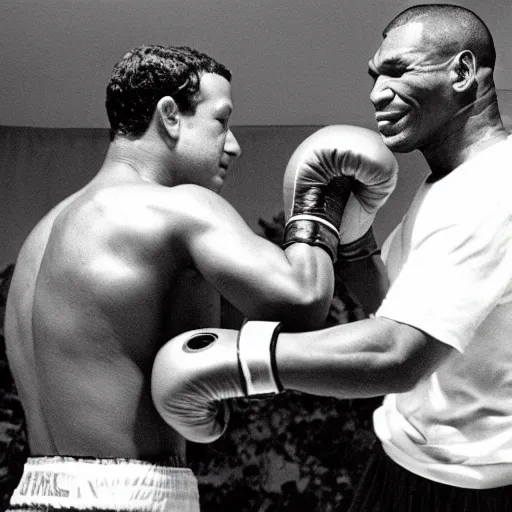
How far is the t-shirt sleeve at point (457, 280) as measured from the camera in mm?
1506

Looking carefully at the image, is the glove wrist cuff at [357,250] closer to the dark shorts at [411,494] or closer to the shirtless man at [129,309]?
the shirtless man at [129,309]

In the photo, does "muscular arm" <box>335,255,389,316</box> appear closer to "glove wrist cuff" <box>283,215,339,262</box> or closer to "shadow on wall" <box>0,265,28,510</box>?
"glove wrist cuff" <box>283,215,339,262</box>

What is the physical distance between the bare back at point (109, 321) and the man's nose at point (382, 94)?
1.38 ft

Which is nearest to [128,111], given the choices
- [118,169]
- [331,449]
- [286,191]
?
[118,169]

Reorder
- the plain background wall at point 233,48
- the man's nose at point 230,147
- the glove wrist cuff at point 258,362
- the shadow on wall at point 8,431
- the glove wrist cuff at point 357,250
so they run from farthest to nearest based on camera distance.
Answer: the shadow on wall at point 8,431 < the plain background wall at point 233,48 < the glove wrist cuff at point 357,250 < the man's nose at point 230,147 < the glove wrist cuff at point 258,362

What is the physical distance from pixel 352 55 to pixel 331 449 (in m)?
1.43

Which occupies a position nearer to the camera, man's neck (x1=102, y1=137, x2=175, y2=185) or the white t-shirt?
the white t-shirt

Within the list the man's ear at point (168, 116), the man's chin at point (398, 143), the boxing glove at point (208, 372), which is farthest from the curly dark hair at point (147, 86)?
the boxing glove at point (208, 372)

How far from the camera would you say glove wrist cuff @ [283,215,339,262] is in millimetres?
1702

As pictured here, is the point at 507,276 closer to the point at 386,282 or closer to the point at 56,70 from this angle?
the point at 386,282

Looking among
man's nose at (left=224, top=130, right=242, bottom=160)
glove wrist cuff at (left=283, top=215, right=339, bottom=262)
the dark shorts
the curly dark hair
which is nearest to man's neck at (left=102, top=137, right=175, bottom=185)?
the curly dark hair

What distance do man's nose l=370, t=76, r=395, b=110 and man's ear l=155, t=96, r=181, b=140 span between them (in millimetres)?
342

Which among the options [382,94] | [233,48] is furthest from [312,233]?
[233,48]

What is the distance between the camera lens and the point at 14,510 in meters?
1.63
